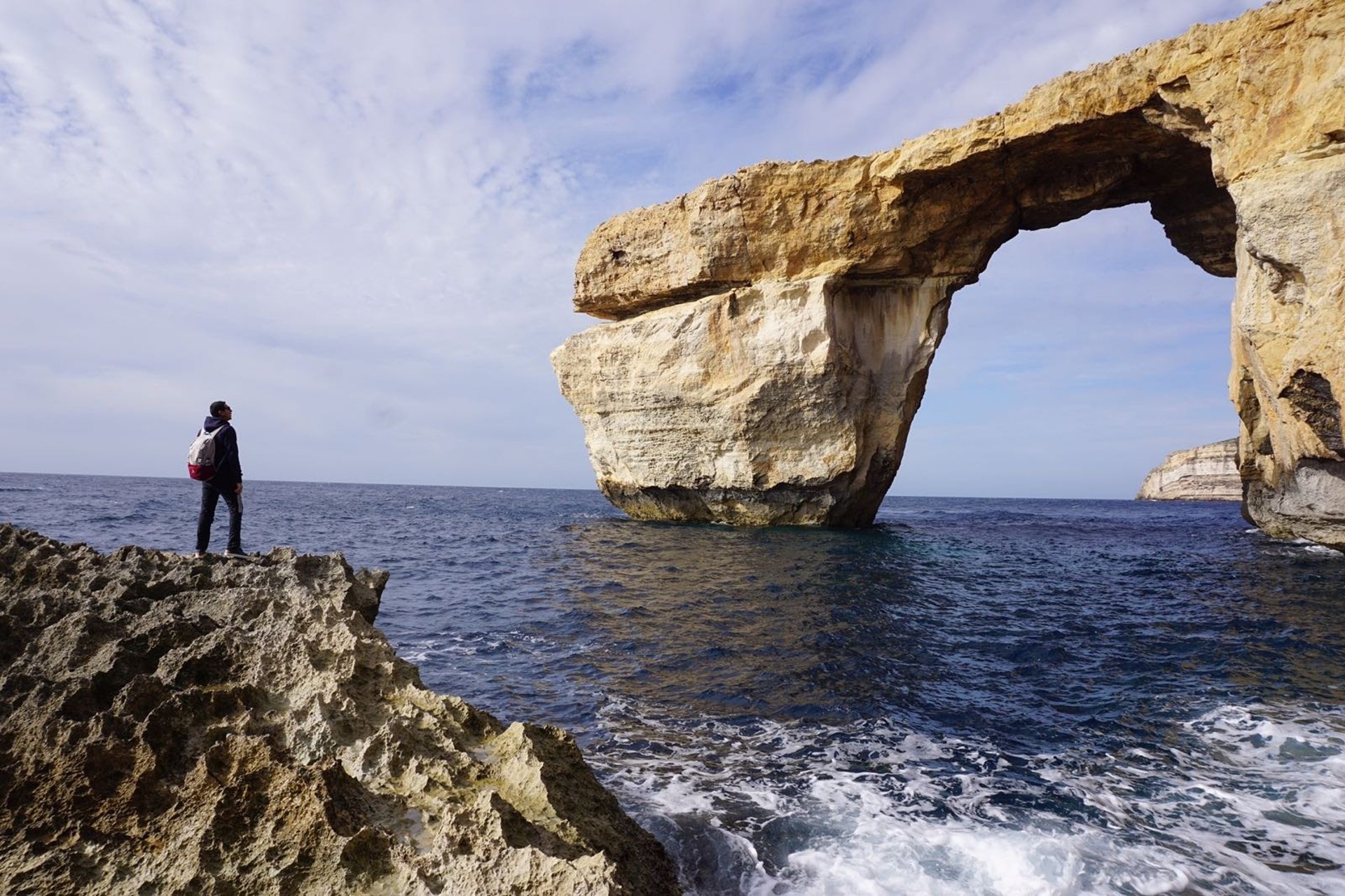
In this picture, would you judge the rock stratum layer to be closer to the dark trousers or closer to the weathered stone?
the weathered stone

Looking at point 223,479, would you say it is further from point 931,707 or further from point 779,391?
point 779,391

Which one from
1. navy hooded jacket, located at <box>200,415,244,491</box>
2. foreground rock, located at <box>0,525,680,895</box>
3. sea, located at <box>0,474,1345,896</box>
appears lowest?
sea, located at <box>0,474,1345,896</box>

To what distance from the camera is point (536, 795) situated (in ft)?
10.6

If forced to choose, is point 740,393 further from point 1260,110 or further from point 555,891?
point 555,891

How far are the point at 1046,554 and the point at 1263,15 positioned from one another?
1219cm

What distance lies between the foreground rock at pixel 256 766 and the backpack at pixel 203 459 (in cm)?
174

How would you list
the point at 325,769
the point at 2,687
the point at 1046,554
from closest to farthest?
1. the point at 325,769
2. the point at 2,687
3. the point at 1046,554

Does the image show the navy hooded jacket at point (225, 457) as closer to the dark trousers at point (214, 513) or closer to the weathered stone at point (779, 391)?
the dark trousers at point (214, 513)

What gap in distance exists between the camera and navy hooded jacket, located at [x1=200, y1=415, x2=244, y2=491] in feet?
22.1

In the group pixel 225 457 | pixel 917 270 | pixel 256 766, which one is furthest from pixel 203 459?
pixel 917 270

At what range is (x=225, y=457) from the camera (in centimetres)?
677

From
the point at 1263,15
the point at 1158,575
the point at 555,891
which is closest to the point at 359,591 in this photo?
the point at 555,891

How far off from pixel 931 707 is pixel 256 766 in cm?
526

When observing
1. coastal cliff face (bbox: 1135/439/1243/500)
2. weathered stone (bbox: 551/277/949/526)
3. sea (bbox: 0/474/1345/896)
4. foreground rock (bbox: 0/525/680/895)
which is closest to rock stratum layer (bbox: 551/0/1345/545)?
weathered stone (bbox: 551/277/949/526)
